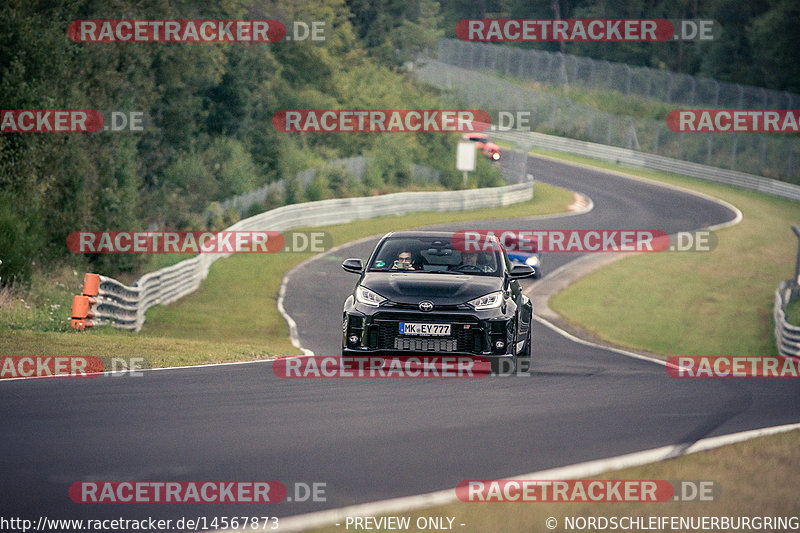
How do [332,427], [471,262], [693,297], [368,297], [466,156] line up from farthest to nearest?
[466,156], [693,297], [471,262], [368,297], [332,427]

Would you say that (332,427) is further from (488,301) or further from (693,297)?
(693,297)

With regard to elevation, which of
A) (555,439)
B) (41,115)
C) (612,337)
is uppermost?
(41,115)

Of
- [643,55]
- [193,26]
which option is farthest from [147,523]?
[643,55]

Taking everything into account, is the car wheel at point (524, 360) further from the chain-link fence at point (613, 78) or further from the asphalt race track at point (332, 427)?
the chain-link fence at point (613, 78)

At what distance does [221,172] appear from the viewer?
159 ft

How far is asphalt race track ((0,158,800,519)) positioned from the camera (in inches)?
281

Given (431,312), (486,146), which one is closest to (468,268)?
(431,312)

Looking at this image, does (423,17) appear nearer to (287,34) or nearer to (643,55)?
(643,55)

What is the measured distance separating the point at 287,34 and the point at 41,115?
38807mm

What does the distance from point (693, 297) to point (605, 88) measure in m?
46.6

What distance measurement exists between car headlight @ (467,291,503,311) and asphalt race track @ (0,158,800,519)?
2.91 feet

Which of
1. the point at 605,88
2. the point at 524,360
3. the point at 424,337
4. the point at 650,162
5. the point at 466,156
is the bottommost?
the point at 650,162

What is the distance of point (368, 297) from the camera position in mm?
12234

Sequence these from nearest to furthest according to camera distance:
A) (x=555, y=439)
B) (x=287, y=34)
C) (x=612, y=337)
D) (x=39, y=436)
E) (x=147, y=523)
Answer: (x=147, y=523) < (x=39, y=436) < (x=555, y=439) < (x=612, y=337) < (x=287, y=34)
